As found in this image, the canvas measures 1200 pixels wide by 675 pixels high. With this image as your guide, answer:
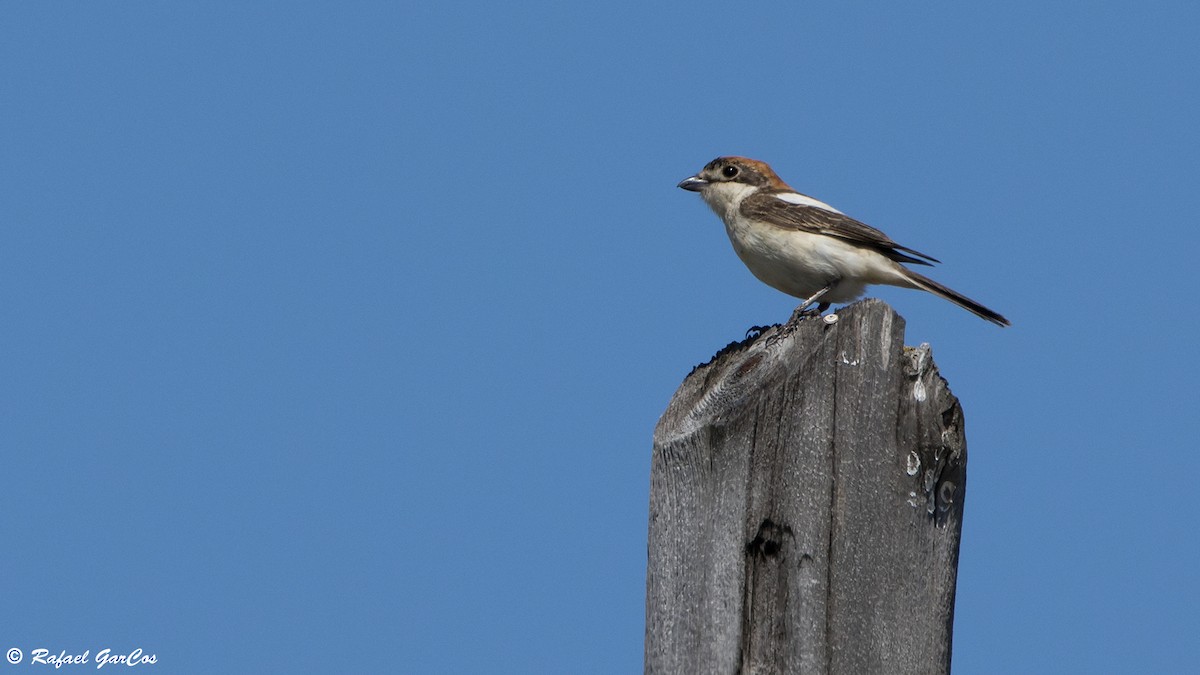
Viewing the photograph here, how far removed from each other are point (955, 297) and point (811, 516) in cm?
450

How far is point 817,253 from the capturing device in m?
7.77

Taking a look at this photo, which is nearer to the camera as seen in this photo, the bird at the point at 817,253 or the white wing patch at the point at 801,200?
the bird at the point at 817,253

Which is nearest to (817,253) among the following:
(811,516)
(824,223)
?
(824,223)

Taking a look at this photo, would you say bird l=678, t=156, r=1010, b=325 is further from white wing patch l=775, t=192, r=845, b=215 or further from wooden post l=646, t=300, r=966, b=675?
wooden post l=646, t=300, r=966, b=675

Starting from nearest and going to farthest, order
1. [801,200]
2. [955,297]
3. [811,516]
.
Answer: [811,516] < [955,297] < [801,200]

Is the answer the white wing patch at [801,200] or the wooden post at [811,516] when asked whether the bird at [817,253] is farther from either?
the wooden post at [811,516]

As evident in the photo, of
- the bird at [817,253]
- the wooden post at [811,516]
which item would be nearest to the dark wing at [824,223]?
the bird at [817,253]

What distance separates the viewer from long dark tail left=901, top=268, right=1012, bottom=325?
7.30 metres

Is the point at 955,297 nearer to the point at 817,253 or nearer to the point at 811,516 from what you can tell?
the point at 817,253

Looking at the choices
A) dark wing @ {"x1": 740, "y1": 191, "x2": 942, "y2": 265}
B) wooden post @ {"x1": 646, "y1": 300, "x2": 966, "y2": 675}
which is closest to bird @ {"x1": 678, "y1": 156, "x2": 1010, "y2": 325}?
dark wing @ {"x1": 740, "y1": 191, "x2": 942, "y2": 265}

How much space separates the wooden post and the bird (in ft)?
12.7

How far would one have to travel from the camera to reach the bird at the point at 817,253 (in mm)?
7762

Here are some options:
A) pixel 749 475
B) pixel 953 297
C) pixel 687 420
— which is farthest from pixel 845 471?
pixel 953 297

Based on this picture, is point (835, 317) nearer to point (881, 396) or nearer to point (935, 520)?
point (881, 396)
